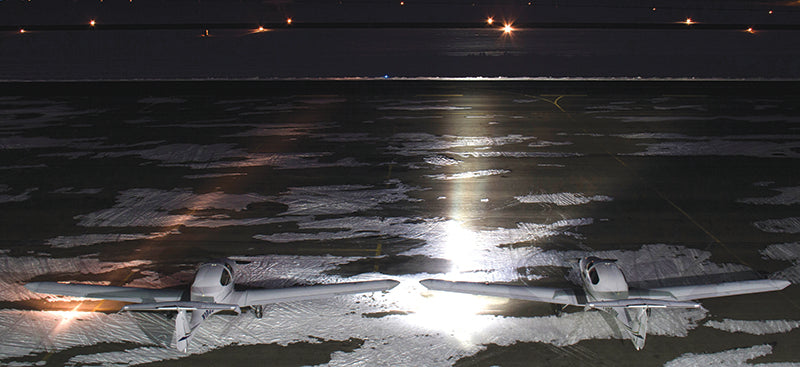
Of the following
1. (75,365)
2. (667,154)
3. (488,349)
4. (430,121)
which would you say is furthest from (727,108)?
(75,365)

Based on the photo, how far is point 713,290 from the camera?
13.6 meters

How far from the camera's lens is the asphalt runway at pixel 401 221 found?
13289 millimetres

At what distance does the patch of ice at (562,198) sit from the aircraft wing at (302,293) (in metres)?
10.9

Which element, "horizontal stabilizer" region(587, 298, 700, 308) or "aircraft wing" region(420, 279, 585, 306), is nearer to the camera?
"horizontal stabilizer" region(587, 298, 700, 308)

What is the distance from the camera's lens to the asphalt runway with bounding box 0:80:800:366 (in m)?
13.3

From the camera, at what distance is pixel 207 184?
25000mm

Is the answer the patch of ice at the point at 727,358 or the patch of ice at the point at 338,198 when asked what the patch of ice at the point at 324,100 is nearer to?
the patch of ice at the point at 338,198

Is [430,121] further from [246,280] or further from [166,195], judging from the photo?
[246,280]

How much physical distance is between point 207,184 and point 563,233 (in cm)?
1592

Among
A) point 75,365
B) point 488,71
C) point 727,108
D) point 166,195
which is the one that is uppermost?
point 488,71

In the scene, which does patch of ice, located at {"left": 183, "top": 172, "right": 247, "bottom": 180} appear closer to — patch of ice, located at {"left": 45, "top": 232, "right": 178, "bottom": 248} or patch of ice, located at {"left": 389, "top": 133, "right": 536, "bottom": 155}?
patch of ice, located at {"left": 45, "top": 232, "right": 178, "bottom": 248}

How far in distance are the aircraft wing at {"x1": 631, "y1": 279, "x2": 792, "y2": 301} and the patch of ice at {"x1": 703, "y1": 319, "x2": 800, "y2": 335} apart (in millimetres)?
849

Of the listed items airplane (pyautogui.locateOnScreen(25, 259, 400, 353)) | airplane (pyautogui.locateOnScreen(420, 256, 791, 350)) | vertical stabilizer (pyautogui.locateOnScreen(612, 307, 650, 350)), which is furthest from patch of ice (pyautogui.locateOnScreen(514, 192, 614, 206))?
airplane (pyautogui.locateOnScreen(25, 259, 400, 353))

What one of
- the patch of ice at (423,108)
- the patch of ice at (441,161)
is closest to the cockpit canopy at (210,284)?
the patch of ice at (441,161)
